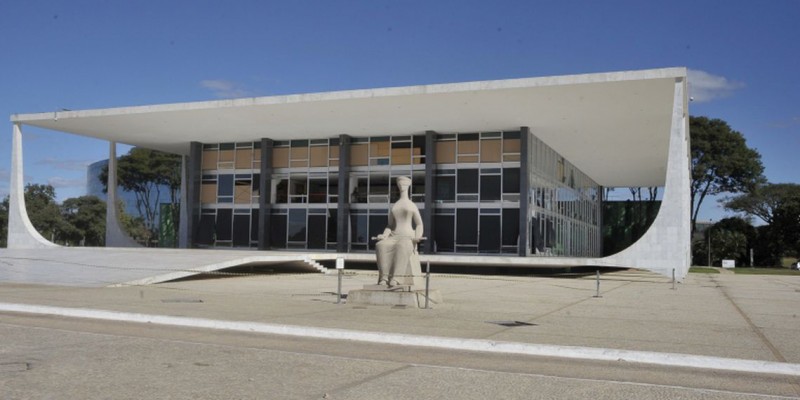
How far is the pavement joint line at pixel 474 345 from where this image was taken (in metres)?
9.10

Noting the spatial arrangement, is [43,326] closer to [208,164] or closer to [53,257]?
[53,257]

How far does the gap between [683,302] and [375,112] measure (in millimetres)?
18554

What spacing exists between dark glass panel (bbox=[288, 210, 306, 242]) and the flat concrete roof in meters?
4.67

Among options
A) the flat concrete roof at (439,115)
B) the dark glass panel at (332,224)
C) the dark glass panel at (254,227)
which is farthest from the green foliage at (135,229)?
the dark glass panel at (332,224)

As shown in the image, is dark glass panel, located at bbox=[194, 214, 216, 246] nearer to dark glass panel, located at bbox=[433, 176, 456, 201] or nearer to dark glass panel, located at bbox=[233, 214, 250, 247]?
dark glass panel, located at bbox=[233, 214, 250, 247]

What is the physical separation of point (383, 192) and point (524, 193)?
846 cm

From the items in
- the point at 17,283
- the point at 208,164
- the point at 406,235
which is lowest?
the point at 17,283

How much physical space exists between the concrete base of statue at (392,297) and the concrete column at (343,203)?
80.0ft

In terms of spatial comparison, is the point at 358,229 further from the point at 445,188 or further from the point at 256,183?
the point at 256,183

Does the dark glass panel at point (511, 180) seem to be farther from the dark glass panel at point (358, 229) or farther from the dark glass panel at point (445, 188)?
the dark glass panel at point (358, 229)

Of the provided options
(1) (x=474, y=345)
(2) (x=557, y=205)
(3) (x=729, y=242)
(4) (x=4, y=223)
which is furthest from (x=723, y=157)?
(4) (x=4, y=223)

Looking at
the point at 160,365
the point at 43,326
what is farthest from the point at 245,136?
the point at 160,365

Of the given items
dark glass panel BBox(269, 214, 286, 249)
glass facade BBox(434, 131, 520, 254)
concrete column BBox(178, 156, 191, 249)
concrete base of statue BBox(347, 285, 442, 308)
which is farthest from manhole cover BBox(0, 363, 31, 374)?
concrete column BBox(178, 156, 191, 249)

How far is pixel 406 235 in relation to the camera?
54.5ft
